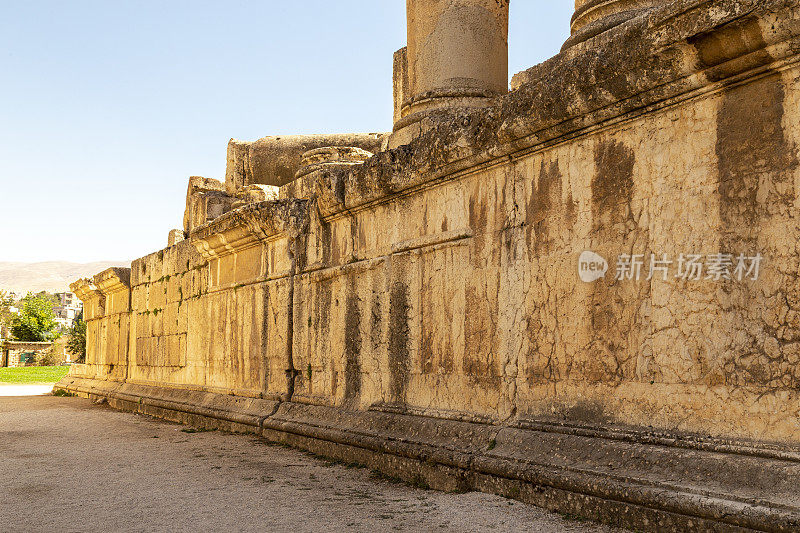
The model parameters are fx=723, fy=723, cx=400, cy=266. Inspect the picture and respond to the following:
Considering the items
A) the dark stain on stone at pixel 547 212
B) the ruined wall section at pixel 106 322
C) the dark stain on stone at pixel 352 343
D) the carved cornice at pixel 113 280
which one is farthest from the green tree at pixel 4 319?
the dark stain on stone at pixel 547 212

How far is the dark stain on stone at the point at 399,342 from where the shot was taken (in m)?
5.24

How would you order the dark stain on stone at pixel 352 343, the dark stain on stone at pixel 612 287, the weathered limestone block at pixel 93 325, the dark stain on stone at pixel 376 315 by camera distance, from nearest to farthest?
the dark stain on stone at pixel 612 287, the dark stain on stone at pixel 376 315, the dark stain on stone at pixel 352 343, the weathered limestone block at pixel 93 325

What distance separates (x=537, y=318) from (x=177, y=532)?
220cm

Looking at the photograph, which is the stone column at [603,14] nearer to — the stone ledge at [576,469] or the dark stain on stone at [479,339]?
the dark stain on stone at [479,339]

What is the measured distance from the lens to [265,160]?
31.5ft

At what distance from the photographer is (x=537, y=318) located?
4.11m

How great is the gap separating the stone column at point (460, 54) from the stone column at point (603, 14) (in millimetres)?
1131

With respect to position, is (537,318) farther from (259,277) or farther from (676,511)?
(259,277)

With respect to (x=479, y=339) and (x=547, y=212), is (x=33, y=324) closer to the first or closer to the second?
(x=479, y=339)

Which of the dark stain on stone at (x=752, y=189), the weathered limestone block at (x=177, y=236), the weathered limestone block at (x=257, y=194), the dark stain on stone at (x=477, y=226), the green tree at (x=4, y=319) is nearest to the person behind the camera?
the dark stain on stone at (x=752, y=189)

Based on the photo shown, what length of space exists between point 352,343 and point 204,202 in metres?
4.68

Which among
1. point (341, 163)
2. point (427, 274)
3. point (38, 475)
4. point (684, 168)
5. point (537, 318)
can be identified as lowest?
point (38, 475)

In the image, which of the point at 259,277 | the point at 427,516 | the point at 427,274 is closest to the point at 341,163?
the point at 259,277

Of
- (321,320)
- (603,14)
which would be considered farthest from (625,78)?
(321,320)
